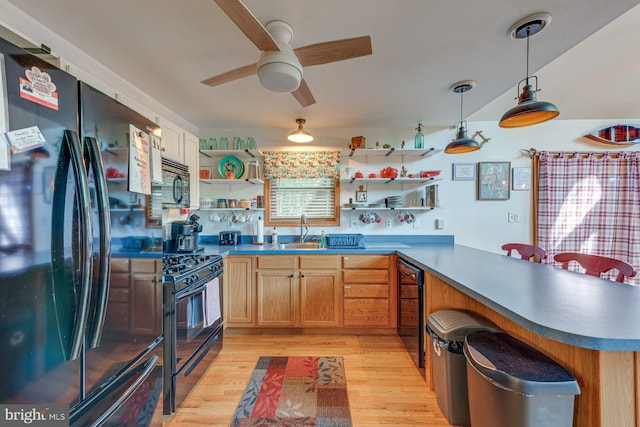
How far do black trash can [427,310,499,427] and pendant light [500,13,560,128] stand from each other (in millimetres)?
1257

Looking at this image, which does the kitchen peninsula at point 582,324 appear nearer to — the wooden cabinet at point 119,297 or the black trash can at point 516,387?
the black trash can at point 516,387

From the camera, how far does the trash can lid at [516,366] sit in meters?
0.84

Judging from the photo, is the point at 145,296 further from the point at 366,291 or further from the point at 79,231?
the point at 366,291

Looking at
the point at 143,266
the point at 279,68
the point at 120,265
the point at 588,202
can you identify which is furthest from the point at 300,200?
the point at 588,202

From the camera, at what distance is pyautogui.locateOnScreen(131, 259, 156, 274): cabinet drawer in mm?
1096

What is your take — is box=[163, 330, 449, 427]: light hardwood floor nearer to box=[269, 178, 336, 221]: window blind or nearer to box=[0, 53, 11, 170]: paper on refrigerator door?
box=[269, 178, 336, 221]: window blind

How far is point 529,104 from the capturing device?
1490mm

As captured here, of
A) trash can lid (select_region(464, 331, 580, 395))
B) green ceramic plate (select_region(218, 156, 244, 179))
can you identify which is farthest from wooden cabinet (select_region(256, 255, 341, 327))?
trash can lid (select_region(464, 331, 580, 395))

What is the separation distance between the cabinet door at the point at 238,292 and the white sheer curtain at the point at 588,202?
3.45m

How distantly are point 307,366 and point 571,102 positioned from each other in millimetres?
3950

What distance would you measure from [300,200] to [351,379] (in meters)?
2.02

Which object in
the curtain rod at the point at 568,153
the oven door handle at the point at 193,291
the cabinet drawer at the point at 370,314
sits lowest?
the cabinet drawer at the point at 370,314

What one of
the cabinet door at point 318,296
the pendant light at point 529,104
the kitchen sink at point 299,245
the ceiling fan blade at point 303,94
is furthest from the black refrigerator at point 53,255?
the pendant light at point 529,104

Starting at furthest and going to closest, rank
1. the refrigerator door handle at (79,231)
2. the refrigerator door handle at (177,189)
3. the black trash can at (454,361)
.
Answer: the refrigerator door handle at (177,189) → the black trash can at (454,361) → the refrigerator door handle at (79,231)
